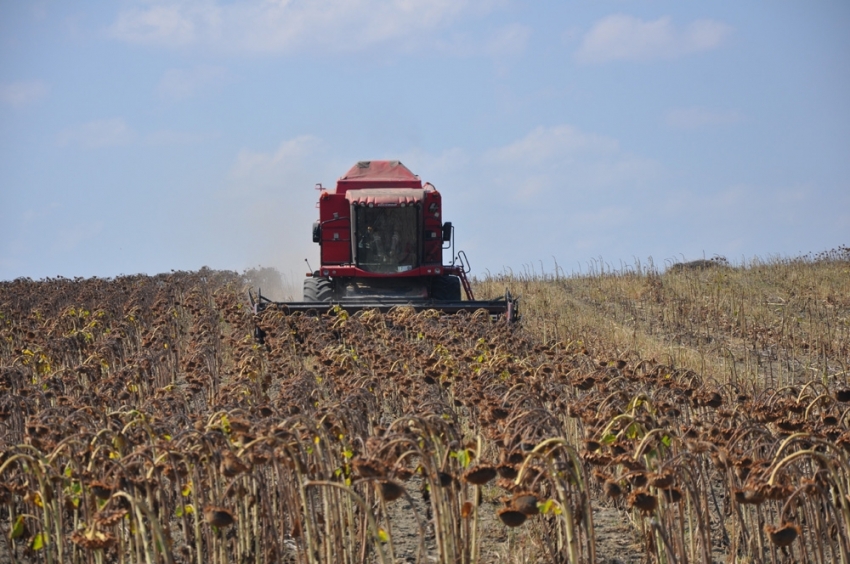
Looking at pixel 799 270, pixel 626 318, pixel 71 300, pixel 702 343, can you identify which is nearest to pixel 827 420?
pixel 702 343

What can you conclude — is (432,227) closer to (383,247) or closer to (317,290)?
(383,247)

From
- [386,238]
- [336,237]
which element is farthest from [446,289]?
[336,237]

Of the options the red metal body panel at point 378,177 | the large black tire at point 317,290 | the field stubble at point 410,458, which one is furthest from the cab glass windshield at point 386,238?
the field stubble at point 410,458

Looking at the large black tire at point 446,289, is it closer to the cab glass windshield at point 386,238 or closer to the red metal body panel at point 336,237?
the cab glass windshield at point 386,238

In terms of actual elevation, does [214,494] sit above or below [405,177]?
below

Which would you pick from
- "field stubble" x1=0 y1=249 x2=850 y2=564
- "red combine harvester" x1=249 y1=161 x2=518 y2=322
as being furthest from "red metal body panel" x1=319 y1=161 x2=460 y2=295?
"field stubble" x1=0 y1=249 x2=850 y2=564

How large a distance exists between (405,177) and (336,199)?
1.68 metres

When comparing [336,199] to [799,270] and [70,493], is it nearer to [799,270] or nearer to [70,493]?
[799,270]

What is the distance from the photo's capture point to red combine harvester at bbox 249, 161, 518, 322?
1667cm

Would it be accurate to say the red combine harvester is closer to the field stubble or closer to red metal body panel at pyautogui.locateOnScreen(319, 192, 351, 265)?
red metal body panel at pyautogui.locateOnScreen(319, 192, 351, 265)

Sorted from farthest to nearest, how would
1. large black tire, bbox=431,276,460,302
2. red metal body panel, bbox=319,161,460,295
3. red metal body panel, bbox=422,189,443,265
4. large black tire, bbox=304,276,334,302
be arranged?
1. red metal body panel, bbox=422,189,443,265
2. large black tire, bbox=431,276,460,302
3. red metal body panel, bbox=319,161,460,295
4. large black tire, bbox=304,276,334,302

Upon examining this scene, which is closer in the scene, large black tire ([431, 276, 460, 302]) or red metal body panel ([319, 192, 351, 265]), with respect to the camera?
large black tire ([431, 276, 460, 302])

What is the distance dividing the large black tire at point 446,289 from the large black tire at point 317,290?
1.75m

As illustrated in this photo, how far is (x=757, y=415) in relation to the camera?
5.40 m
